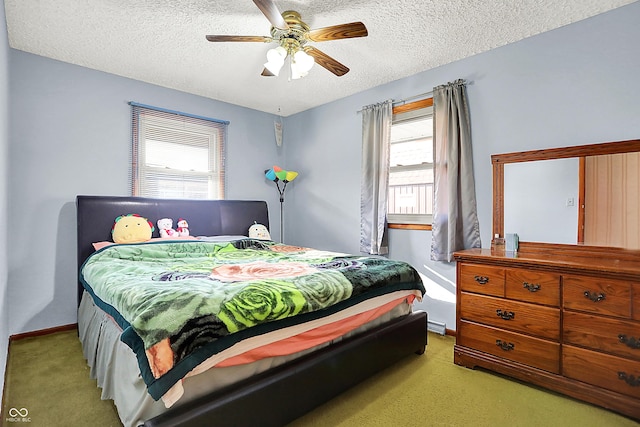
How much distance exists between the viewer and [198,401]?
127 centimetres

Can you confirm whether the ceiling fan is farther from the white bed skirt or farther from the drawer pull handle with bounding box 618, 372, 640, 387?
the drawer pull handle with bounding box 618, 372, 640, 387

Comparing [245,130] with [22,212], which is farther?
[245,130]

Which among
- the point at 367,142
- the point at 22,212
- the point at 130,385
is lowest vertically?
the point at 130,385

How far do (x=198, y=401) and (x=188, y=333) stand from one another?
297 mm

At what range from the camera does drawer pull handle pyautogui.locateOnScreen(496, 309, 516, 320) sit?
2.10 meters

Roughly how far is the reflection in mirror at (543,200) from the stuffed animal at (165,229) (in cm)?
315

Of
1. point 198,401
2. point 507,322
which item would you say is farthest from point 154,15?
point 507,322

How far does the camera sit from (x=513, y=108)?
2637mm

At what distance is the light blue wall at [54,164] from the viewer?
273 centimetres

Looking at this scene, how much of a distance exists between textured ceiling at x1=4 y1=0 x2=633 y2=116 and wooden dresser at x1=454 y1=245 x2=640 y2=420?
173 centimetres

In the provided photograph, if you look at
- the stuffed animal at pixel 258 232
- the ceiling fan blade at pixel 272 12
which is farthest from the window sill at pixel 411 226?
the ceiling fan blade at pixel 272 12

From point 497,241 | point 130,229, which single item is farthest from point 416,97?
point 130,229

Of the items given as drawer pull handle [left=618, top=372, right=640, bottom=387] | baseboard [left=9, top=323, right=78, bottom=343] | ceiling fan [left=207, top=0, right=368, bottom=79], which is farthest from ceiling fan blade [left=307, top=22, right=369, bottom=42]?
baseboard [left=9, top=323, right=78, bottom=343]

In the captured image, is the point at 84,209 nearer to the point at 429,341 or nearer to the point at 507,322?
the point at 429,341
